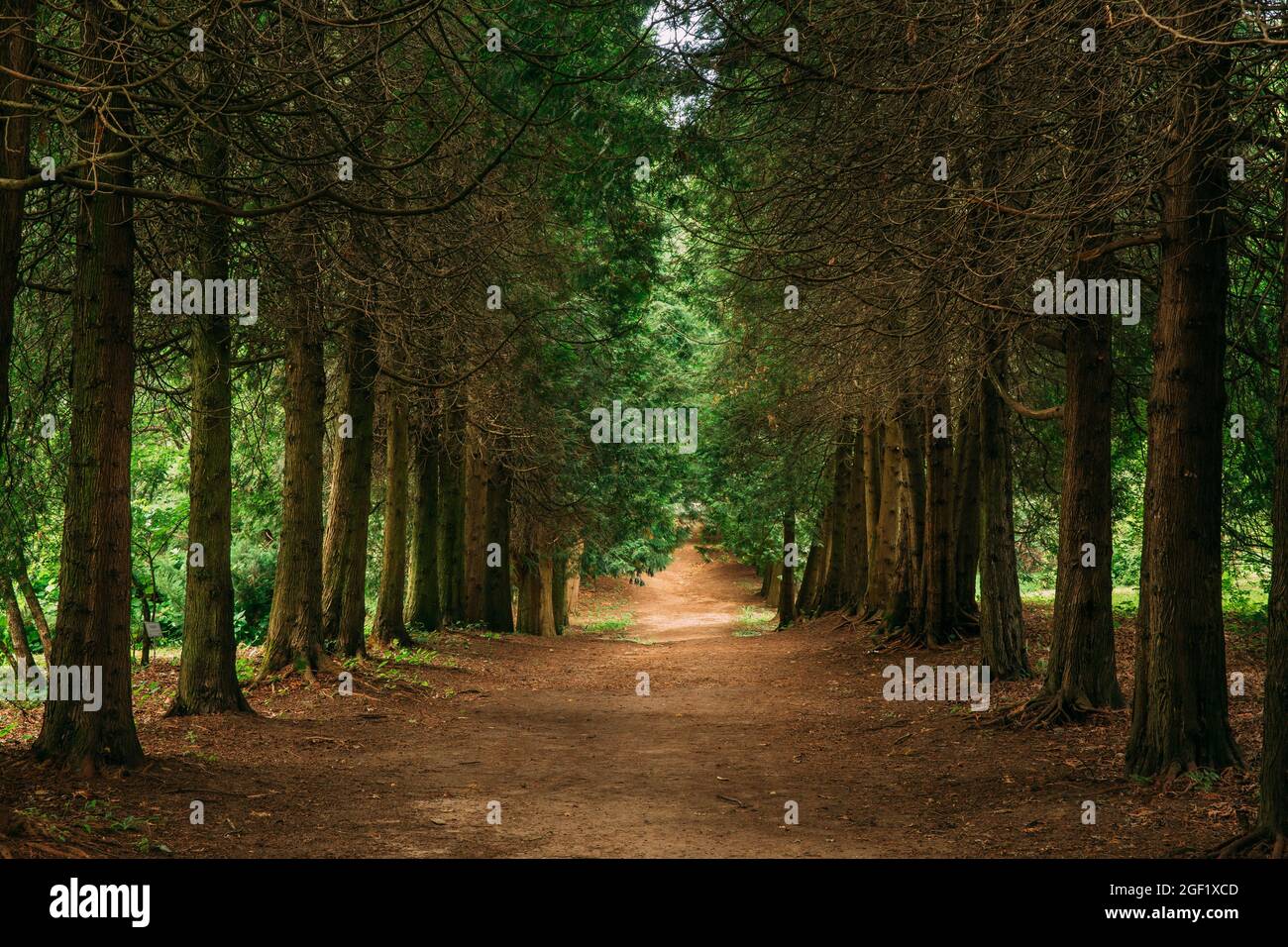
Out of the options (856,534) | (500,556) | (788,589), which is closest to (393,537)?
(500,556)

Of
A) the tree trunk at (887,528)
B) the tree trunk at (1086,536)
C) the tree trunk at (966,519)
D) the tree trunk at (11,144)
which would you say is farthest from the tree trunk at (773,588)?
the tree trunk at (11,144)

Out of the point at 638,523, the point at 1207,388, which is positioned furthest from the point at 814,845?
the point at 638,523

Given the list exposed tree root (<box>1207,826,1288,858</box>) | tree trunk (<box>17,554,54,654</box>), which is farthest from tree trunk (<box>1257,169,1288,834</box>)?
tree trunk (<box>17,554,54,654</box>)

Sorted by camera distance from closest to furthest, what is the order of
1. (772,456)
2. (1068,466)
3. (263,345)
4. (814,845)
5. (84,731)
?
(814,845) → (84,731) → (1068,466) → (263,345) → (772,456)

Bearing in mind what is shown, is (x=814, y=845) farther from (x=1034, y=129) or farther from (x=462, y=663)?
(x=462, y=663)

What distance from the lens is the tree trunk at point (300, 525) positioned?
14.0m

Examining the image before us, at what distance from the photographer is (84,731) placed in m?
8.29

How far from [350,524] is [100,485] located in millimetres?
8355

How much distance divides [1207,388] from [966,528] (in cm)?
966

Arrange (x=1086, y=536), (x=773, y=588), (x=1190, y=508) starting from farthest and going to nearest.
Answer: (x=773, y=588) → (x=1086, y=536) → (x=1190, y=508)

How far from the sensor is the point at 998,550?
46.6ft

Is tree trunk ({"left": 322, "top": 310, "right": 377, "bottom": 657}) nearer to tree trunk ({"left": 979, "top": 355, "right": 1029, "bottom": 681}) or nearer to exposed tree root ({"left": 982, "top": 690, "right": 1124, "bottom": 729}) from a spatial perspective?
tree trunk ({"left": 979, "top": 355, "right": 1029, "bottom": 681})

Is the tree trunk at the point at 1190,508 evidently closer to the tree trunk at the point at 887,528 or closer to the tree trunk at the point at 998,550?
the tree trunk at the point at 998,550

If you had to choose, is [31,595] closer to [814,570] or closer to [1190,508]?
[1190,508]
